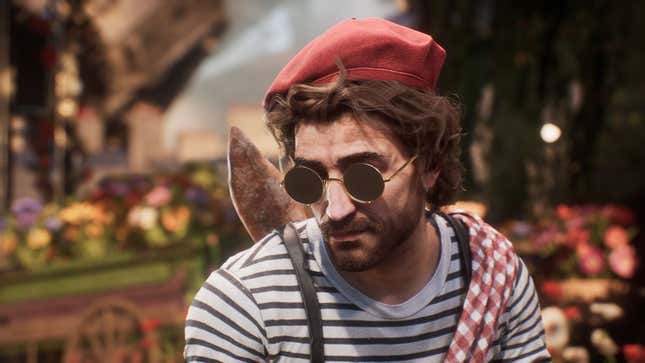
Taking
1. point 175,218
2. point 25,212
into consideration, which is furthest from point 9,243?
point 175,218

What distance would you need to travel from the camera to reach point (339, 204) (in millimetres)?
1847

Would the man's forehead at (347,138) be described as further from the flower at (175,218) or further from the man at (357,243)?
the flower at (175,218)

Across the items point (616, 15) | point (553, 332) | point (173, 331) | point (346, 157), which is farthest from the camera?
point (173, 331)

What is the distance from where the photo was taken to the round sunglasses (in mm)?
1830

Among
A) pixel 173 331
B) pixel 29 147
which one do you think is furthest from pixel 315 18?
pixel 173 331

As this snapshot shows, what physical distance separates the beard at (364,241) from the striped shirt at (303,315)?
9 centimetres

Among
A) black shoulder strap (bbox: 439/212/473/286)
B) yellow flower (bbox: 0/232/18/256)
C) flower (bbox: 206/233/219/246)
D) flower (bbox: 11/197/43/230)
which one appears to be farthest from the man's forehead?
flower (bbox: 11/197/43/230)

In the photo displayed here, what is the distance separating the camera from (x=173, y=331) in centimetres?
534

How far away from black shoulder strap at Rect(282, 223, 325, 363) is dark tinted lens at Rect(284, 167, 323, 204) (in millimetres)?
121

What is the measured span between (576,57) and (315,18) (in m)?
4.58

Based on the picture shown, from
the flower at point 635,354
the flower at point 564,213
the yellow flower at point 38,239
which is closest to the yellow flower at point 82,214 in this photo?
the yellow flower at point 38,239

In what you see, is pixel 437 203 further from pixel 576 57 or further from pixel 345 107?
pixel 576 57

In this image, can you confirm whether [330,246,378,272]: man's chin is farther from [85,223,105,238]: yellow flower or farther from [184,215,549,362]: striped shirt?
[85,223,105,238]: yellow flower

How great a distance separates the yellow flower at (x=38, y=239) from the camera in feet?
19.6
